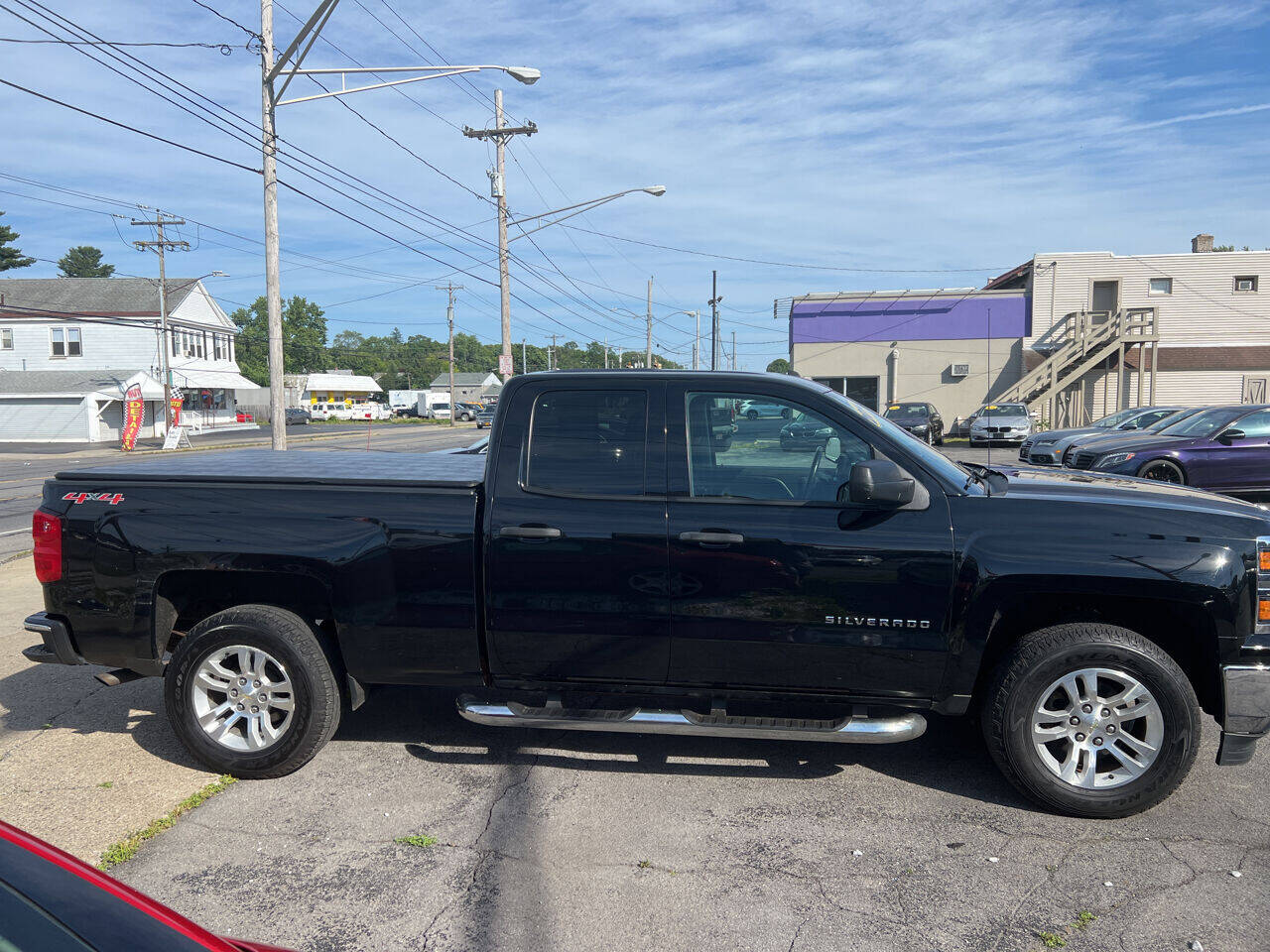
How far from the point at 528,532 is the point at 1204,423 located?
13.2m

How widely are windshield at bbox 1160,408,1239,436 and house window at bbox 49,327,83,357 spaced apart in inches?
2194

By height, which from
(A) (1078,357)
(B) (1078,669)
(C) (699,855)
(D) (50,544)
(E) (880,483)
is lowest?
(C) (699,855)

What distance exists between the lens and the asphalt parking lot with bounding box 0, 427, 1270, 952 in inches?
121

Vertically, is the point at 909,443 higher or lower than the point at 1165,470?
higher

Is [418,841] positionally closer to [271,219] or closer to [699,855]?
[699,855]

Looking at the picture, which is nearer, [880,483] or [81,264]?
[880,483]

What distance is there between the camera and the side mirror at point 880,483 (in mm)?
3732

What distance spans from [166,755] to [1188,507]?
16.0ft

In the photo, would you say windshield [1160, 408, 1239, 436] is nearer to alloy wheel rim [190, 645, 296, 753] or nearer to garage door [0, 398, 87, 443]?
alloy wheel rim [190, 645, 296, 753]

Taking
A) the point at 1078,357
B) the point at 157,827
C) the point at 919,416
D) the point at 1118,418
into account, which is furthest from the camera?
the point at 1078,357

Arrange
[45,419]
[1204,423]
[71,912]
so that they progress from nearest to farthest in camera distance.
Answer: [71,912], [1204,423], [45,419]

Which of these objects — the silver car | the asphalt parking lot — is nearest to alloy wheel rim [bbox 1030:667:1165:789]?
the asphalt parking lot

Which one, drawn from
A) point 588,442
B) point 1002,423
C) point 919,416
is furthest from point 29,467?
point 588,442

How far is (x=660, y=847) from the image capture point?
3.62 meters
